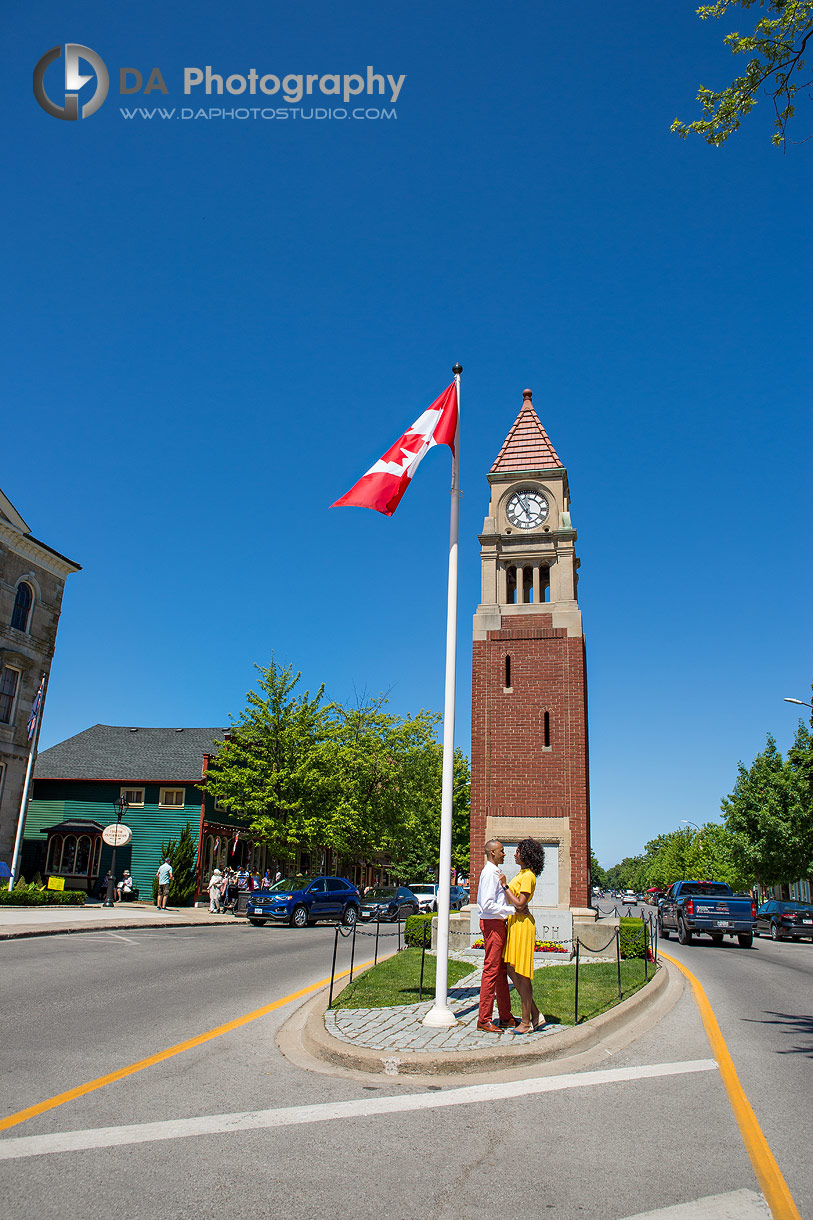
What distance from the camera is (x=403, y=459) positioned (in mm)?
10086

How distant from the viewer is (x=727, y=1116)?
19.7 feet

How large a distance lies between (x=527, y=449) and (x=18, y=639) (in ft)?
68.0

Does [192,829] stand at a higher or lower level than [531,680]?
lower

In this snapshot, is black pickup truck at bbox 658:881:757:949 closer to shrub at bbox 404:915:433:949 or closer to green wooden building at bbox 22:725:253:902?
shrub at bbox 404:915:433:949

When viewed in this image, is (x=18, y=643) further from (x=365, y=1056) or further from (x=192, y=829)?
(x=365, y=1056)

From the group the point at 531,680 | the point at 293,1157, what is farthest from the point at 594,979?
the point at 531,680

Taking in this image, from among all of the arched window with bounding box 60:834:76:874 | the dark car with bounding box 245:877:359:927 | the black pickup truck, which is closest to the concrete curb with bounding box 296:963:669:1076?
the black pickup truck

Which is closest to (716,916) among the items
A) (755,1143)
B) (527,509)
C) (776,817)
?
(527,509)

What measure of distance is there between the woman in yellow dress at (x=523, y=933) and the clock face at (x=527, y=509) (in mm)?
17809

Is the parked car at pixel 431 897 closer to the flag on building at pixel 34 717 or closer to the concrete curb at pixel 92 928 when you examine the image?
the concrete curb at pixel 92 928

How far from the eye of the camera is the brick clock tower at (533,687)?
21875mm

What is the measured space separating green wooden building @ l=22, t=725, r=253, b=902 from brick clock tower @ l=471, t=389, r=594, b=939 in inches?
692

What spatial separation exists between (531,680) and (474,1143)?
60.1 ft

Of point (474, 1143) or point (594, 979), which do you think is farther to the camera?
point (594, 979)
